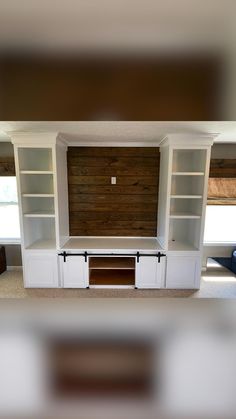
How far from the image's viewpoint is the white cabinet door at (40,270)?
286 cm

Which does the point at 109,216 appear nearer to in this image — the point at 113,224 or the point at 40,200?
the point at 113,224

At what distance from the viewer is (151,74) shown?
0.21m

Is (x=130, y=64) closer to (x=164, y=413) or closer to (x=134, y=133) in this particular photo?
(x=164, y=413)

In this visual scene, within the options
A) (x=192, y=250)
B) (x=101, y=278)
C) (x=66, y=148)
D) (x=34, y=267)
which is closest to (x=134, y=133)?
(x=66, y=148)

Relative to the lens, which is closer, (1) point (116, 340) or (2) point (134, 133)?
(1) point (116, 340)

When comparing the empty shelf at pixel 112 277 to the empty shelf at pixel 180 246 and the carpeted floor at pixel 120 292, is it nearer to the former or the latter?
the carpeted floor at pixel 120 292

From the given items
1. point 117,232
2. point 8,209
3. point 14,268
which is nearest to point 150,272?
point 117,232

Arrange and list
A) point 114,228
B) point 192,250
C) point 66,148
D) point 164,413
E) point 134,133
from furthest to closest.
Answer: point 114,228, point 66,148, point 192,250, point 134,133, point 164,413

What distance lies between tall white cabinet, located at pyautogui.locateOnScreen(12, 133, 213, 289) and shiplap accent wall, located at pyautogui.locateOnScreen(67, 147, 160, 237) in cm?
17

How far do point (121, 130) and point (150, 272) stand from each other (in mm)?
2039

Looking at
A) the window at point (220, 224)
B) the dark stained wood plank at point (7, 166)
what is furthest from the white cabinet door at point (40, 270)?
the window at point (220, 224)

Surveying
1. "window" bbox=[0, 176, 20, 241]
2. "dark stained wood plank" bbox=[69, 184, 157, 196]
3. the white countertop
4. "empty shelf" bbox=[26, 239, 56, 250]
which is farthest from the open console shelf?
"window" bbox=[0, 176, 20, 241]

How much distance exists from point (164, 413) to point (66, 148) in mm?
3239

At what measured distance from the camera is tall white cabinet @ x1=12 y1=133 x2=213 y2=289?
273 centimetres
